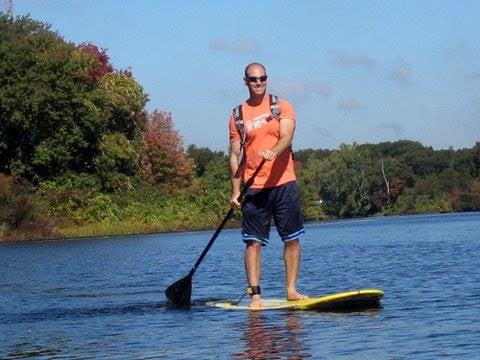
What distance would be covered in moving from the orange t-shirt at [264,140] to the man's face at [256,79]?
0.18 m

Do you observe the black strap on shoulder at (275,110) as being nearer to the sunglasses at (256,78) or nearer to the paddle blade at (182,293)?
the sunglasses at (256,78)

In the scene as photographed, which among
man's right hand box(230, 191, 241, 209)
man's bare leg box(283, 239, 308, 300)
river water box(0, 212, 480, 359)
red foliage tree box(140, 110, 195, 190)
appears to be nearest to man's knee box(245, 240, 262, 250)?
man's bare leg box(283, 239, 308, 300)

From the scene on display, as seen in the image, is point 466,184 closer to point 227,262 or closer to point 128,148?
point 128,148

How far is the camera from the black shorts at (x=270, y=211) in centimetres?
1146

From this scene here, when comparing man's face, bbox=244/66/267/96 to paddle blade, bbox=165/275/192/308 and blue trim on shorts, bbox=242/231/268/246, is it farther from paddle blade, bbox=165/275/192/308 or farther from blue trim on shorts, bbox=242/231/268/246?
paddle blade, bbox=165/275/192/308

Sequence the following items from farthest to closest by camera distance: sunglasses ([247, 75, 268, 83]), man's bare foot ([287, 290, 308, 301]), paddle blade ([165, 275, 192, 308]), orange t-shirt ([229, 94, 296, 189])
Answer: paddle blade ([165, 275, 192, 308]), man's bare foot ([287, 290, 308, 301]), orange t-shirt ([229, 94, 296, 189]), sunglasses ([247, 75, 268, 83])

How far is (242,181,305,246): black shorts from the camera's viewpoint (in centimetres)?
1146

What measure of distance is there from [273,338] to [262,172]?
2774mm

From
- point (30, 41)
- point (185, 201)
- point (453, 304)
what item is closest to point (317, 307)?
point (453, 304)

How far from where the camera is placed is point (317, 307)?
35.6ft

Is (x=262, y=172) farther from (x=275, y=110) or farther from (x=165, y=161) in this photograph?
(x=165, y=161)

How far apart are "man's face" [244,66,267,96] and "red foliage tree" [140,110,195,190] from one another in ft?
187

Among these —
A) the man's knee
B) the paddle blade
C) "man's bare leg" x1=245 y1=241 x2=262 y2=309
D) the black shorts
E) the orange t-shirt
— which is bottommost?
the paddle blade

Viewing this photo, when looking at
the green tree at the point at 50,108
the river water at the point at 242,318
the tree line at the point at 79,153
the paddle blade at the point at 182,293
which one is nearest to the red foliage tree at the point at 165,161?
the tree line at the point at 79,153
